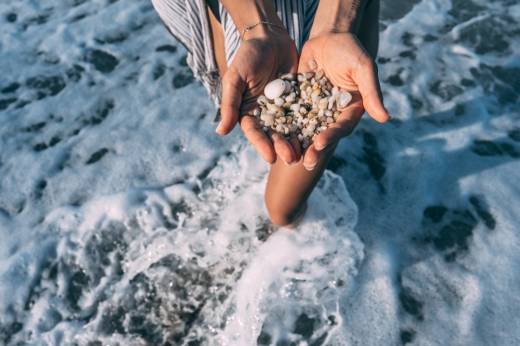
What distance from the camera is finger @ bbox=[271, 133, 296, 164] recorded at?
1.67 metres

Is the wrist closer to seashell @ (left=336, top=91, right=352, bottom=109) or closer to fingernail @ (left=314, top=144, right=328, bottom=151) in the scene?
seashell @ (left=336, top=91, right=352, bottom=109)

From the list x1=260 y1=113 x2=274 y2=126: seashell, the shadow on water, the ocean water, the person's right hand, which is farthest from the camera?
the shadow on water

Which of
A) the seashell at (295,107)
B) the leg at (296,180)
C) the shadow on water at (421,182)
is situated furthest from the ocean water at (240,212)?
the seashell at (295,107)

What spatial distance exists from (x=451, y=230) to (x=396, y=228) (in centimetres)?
31

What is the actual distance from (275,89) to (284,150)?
32cm

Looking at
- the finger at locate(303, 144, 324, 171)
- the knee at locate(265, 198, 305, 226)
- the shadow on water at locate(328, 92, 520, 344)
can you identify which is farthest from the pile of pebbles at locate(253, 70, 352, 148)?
the shadow on water at locate(328, 92, 520, 344)

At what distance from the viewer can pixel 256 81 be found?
1.86 m

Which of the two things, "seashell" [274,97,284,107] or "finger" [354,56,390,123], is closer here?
"finger" [354,56,390,123]

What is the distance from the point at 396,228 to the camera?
100 inches

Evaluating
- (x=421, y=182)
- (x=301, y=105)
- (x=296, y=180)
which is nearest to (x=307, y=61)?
(x=301, y=105)

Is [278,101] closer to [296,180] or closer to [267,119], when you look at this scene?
[267,119]

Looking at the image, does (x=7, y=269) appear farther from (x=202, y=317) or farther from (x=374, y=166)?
(x=374, y=166)

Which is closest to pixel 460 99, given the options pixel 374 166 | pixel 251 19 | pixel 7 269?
pixel 374 166

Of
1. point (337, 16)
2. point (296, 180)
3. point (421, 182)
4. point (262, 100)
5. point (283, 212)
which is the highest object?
point (337, 16)
